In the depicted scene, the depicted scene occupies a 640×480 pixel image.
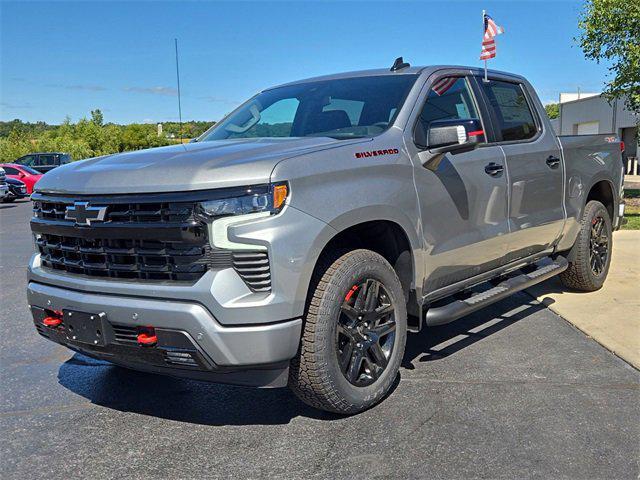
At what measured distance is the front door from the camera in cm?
405

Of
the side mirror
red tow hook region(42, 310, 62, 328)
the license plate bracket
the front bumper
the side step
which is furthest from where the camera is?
the side step

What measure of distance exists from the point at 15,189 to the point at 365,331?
22742 millimetres

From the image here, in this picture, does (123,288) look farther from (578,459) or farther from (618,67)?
(618,67)

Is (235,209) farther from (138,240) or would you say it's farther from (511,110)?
(511,110)

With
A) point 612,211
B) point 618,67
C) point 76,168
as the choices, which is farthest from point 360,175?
point 618,67

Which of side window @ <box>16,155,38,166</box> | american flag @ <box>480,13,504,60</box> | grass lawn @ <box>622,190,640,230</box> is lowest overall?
grass lawn @ <box>622,190,640,230</box>

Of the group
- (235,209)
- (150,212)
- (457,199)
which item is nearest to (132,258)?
(150,212)

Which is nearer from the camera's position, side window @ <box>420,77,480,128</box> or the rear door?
side window @ <box>420,77,480,128</box>

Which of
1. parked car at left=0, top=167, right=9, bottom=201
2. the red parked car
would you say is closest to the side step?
parked car at left=0, top=167, right=9, bottom=201

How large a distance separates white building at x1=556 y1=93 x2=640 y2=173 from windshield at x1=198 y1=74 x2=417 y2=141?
30920mm

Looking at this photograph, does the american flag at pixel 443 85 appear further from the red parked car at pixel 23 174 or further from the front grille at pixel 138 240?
the red parked car at pixel 23 174

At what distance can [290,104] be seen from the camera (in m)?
4.82

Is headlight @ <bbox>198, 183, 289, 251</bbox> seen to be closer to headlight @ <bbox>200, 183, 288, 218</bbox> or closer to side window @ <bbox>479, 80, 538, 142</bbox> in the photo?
headlight @ <bbox>200, 183, 288, 218</bbox>

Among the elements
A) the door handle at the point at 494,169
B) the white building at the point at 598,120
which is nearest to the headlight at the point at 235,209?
the door handle at the point at 494,169
